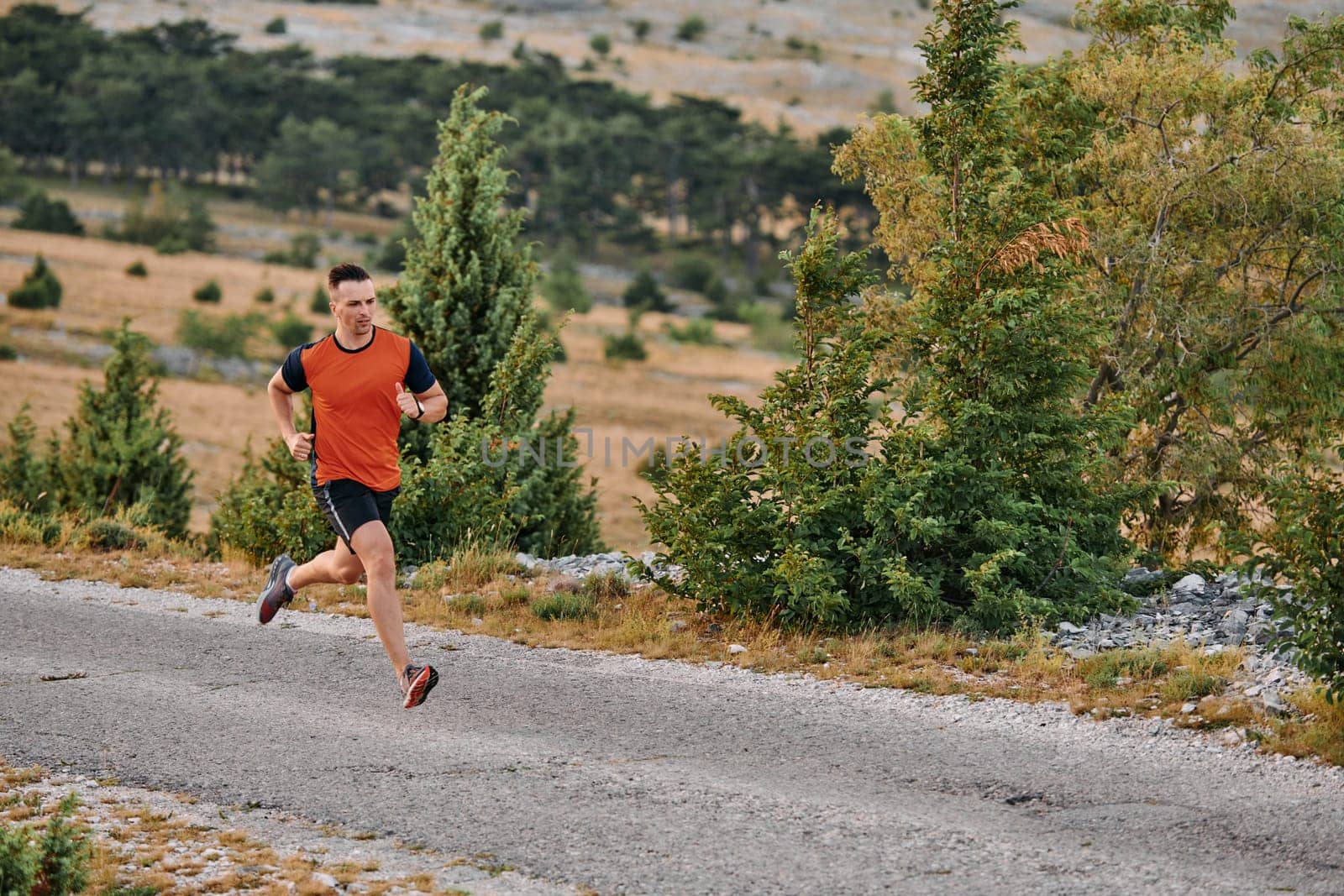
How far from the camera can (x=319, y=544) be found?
1173cm

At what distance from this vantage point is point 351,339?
709 centimetres

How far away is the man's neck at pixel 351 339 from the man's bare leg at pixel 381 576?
1000 mm

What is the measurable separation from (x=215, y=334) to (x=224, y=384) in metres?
3.12

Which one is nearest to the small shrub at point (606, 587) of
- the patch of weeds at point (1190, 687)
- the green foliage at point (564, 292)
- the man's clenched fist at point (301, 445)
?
the man's clenched fist at point (301, 445)

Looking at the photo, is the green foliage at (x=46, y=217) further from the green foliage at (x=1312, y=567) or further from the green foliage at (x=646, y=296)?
the green foliage at (x=1312, y=567)

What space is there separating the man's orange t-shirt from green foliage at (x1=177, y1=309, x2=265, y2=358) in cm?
4466

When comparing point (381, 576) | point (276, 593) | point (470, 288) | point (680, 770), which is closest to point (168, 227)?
point (470, 288)

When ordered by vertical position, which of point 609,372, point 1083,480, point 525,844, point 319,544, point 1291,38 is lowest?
point 609,372

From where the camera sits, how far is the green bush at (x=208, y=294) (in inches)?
2309

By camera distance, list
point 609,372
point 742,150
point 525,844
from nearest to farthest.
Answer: point 525,844
point 609,372
point 742,150

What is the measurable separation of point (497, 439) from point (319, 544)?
78.4 inches

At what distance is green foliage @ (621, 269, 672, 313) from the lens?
73812 millimetres

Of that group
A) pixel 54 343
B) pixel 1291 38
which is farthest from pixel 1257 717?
pixel 54 343

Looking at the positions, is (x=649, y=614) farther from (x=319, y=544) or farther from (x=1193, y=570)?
(x=1193, y=570)
